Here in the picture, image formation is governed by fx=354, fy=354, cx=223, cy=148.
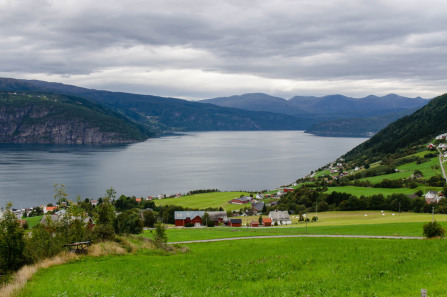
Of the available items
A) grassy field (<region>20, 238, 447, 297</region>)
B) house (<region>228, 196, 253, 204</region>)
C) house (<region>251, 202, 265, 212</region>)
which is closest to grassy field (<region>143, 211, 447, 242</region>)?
grassy field (<region>20, 238, 447, 297</region>)

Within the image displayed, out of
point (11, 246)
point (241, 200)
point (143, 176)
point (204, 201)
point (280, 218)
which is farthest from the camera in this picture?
point (143, 176)

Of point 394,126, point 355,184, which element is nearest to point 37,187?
point 355,184

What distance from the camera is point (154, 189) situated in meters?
111

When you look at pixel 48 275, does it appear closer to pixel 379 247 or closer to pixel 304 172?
pixel 379 247

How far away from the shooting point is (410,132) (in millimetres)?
171500

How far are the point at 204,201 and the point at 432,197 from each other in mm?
49366

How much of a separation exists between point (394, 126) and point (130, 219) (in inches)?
7567

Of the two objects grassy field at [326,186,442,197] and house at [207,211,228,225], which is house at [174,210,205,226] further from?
grassy field at [326,186,442,197]

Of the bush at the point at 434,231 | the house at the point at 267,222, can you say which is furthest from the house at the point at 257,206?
the bush at the point at 434,231

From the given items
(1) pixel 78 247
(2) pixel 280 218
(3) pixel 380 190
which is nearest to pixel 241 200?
(2) pixel 280 218

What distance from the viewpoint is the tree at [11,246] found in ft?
51.9

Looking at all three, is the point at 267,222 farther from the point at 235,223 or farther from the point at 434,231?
the point at 434,231

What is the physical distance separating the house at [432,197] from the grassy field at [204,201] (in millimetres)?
38730

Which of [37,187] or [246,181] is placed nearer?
[37,187]
